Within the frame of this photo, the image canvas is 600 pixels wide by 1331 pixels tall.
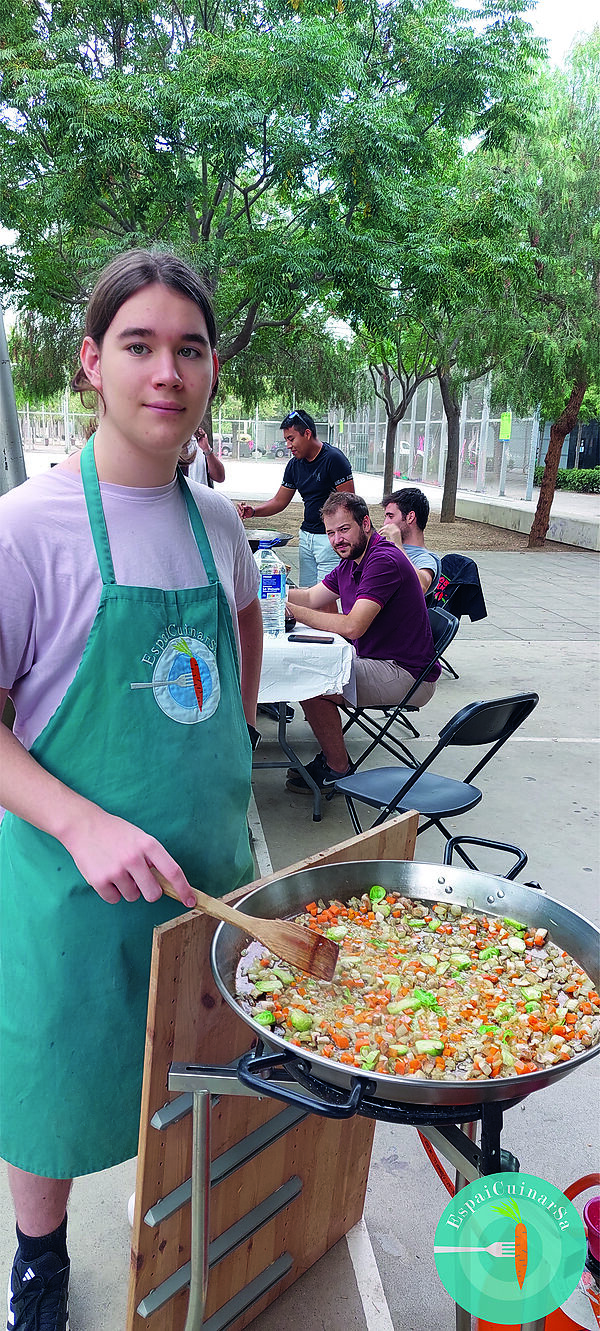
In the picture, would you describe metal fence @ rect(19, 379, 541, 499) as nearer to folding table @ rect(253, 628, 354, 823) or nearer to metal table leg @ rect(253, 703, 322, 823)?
metal table leg @ rect(253, 703, 322, 823)

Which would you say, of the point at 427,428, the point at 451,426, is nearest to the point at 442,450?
the point at 427,428

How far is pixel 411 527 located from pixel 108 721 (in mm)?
4704

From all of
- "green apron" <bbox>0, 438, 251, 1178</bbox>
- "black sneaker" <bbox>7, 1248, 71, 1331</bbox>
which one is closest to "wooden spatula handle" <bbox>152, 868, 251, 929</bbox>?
"green apron" <bbox>0, 438, 251, 1178</bbox>

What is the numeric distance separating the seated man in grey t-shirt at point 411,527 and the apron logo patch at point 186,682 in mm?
4349

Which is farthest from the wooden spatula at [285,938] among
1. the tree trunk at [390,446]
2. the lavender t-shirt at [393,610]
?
the tree trunk at [390,446]

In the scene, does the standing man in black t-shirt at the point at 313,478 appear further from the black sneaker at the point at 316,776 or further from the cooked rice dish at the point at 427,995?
the cooked rice dish at the point at 427,995

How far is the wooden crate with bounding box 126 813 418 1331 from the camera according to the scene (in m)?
1.39

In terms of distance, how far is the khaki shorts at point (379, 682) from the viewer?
4543 millimetres

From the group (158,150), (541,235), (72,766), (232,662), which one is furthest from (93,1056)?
(541,235)

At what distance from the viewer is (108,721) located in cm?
140

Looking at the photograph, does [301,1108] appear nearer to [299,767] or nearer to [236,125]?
[299,767]

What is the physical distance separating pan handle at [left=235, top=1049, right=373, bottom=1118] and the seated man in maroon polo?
3.27 metres

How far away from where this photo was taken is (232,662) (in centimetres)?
159

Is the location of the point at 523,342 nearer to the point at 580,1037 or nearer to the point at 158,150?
the point at 158,150
